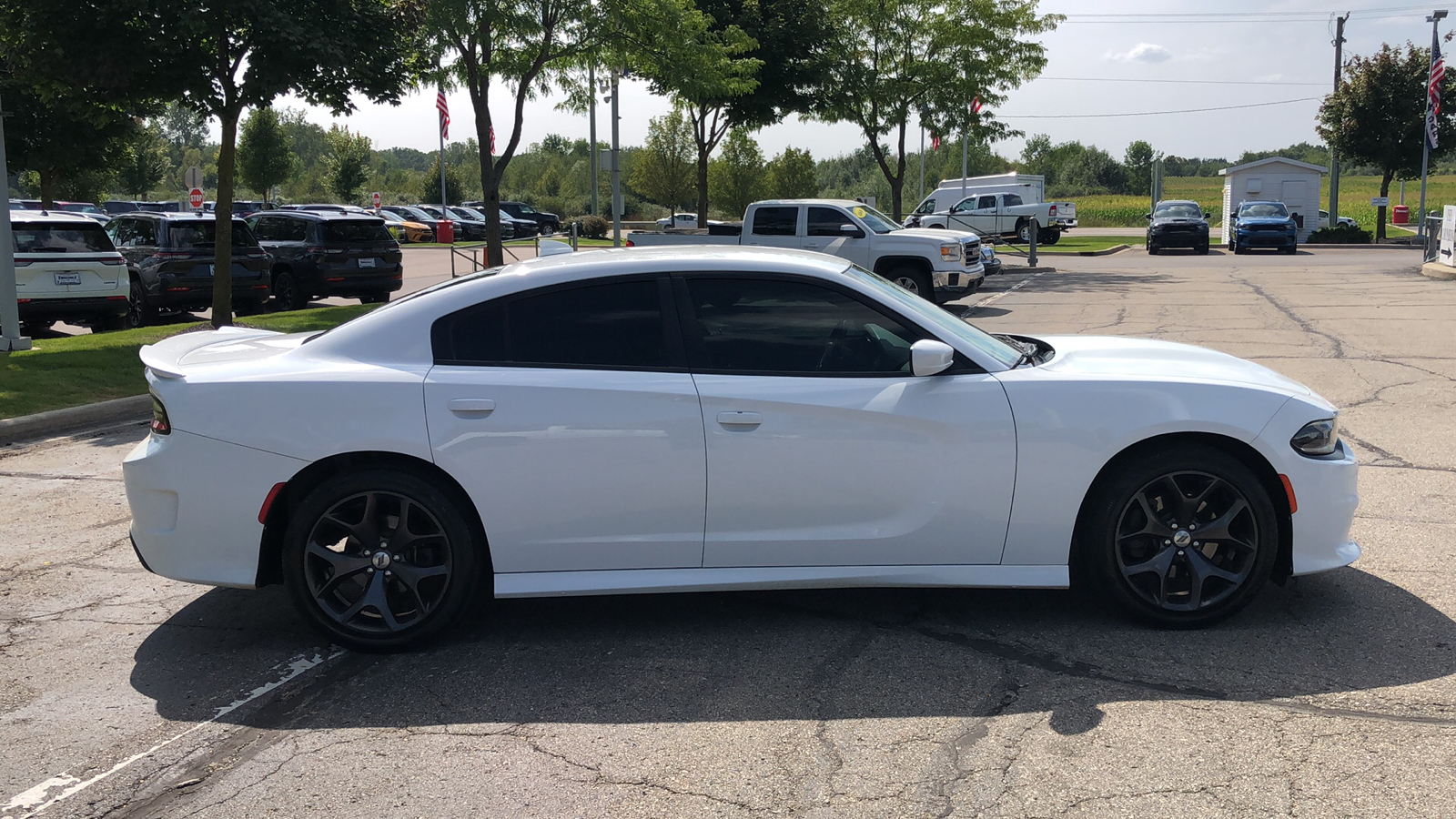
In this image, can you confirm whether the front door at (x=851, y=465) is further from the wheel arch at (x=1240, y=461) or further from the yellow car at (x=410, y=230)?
the yellow car at (x=410, y=230)

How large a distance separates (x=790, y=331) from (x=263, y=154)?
59.7m

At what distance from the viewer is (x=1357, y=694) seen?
4066 mm

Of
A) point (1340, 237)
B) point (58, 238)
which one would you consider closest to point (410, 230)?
point (58, 238)

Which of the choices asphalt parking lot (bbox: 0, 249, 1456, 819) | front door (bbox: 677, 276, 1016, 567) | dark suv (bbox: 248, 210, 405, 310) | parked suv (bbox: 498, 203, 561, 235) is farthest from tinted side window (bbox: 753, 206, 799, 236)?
parked suv (bbox: 498, 203, 561, 235)

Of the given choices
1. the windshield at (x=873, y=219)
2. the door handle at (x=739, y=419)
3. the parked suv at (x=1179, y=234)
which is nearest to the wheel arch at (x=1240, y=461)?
the door handle at (x=739, y=419)

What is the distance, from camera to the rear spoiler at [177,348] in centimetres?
477

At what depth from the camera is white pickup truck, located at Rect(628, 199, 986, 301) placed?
17.8 m

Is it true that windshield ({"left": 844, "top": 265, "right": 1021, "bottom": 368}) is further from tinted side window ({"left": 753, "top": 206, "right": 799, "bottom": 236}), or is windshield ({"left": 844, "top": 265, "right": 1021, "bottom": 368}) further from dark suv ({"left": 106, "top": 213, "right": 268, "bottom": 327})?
dark suv ({"left": 106, "top": 213, "right": 268, "bottom": 327})

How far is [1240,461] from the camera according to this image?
464cm

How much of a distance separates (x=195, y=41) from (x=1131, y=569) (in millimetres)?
13434

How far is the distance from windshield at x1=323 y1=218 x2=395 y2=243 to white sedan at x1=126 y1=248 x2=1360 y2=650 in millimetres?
16288

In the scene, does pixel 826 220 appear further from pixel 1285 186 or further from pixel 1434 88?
pixel 1285 186

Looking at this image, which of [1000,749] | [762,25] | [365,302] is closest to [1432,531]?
[1000,749]

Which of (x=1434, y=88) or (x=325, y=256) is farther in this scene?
(x=1434, y=88)
